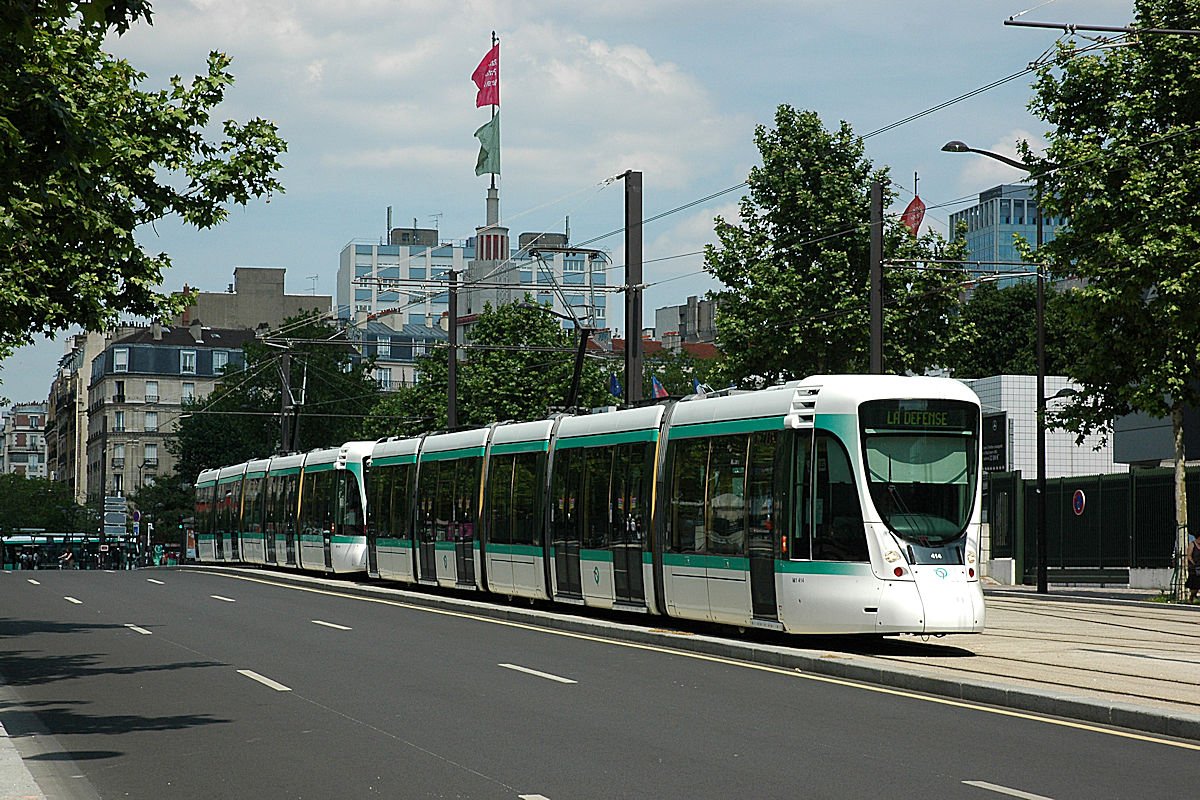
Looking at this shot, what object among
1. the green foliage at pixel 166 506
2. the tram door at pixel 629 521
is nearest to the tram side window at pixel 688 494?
the tram door at pixel 629 521

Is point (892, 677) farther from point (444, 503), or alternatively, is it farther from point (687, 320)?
point (687, 320)

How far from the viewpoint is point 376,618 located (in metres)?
25.1

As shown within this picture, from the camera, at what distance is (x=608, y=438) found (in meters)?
24.3

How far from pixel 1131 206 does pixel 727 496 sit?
1291 centimetres

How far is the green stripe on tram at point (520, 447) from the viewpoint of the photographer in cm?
2684

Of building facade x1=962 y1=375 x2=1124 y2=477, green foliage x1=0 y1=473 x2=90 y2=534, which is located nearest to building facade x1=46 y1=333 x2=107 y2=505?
green foliage x1=0 y1=473 x2=90 y2=534

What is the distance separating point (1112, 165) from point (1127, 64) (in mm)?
2370

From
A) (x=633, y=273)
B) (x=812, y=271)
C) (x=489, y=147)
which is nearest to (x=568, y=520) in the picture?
(x=633, y=273)

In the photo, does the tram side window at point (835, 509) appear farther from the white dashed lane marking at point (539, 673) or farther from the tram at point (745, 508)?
the white dashed lane marking at point (539, 673)

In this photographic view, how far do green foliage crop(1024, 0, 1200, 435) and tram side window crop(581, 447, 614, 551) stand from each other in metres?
10.5

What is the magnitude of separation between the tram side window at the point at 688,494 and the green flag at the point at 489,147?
82.8 m

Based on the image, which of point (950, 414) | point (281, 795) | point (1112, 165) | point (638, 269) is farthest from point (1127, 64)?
point (281, 795)

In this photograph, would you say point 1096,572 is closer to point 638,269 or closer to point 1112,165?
point 1112,165

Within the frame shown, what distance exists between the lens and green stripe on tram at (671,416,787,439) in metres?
19.6
